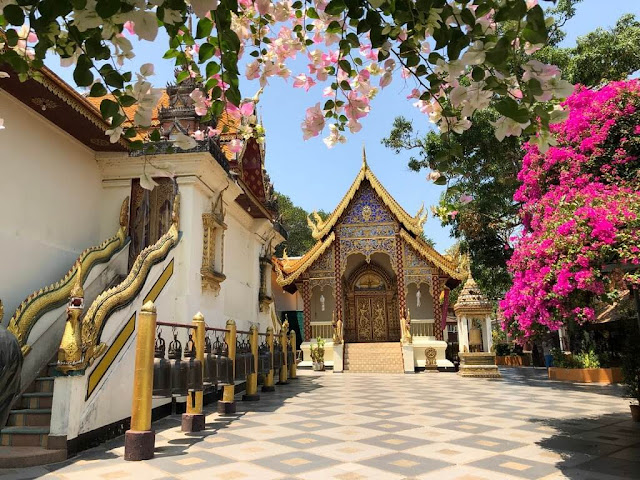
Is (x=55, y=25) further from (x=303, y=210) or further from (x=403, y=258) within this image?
(x=303, y=210)

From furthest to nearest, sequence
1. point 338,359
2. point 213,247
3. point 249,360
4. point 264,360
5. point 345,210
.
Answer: point 345,210 → point 338,359 → point 264,360 → point 213,247 → point 249,360

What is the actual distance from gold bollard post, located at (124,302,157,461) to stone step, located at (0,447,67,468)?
0.55 meters

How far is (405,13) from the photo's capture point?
65.2 inches

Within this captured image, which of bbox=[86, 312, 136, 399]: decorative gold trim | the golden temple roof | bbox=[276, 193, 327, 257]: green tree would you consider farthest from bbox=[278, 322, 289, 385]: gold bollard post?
bbox=[276, 193, 327, 257]: green tree

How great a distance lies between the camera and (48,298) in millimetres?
5410

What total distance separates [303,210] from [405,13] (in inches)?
1277

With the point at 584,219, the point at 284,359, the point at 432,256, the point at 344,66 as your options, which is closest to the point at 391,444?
the point at 584,219

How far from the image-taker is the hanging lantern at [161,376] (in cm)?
465

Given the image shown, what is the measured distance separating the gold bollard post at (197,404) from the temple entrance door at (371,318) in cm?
1278

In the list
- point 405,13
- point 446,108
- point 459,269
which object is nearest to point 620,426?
point 446,108

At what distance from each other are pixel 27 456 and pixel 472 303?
12.7 meters

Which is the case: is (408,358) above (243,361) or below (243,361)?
below

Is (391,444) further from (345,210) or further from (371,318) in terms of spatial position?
(371,318)

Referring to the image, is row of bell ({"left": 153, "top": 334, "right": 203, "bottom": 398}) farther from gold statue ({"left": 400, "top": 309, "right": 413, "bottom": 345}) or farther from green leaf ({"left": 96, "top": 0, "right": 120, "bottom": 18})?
gold statue ({"left": 400, "top": 309, "right": 413, "bottom": 345})
